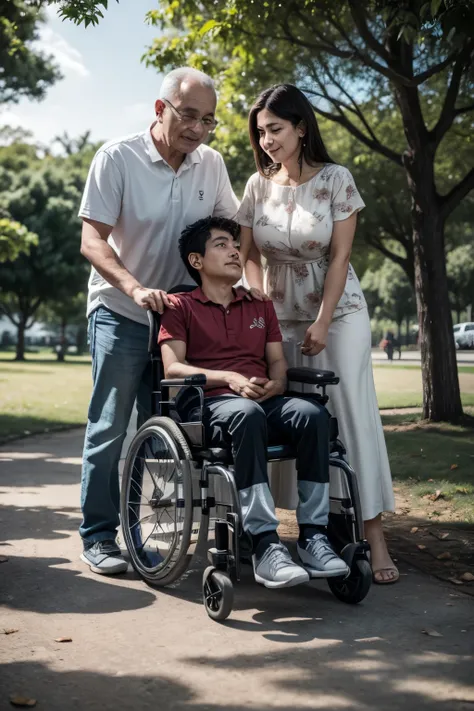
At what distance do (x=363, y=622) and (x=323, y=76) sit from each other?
35.7 feet

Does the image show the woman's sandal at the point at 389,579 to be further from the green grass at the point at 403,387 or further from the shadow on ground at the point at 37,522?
the green grass at the point at 403,387

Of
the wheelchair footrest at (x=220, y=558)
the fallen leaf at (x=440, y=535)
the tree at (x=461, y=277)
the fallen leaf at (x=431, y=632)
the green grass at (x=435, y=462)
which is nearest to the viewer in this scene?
the fallen leaf at (x=431, y=632)

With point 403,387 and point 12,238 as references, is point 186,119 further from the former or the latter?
point 403,387

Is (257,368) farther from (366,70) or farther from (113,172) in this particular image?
(366,70)

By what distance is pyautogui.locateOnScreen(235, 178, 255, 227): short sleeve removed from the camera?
192 inches

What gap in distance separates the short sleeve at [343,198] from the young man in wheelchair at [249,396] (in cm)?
48

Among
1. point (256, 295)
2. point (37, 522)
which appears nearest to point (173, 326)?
point (256, 295)

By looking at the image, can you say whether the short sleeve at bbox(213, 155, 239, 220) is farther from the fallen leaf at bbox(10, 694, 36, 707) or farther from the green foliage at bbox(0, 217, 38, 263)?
the green foliage at bbox(0, 217, 38, 263)

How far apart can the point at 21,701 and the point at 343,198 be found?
106 inches

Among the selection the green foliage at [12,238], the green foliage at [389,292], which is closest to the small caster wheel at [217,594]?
the green foliage at [12,238]

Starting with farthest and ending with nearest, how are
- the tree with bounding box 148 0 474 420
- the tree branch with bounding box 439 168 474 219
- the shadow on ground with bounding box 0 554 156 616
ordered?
the tree branch with bounding box 439 168 474 219
the tree with bounding box 148 0 474 420
the shadow on ground with bounding box 0 554 156 616

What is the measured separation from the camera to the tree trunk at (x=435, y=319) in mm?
12289

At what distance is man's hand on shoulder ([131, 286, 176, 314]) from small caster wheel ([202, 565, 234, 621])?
1.19 m

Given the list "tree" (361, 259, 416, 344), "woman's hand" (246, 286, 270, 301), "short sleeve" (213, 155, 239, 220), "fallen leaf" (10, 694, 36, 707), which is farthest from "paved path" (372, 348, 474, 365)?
"tree" (361, 259, 416, 344)
